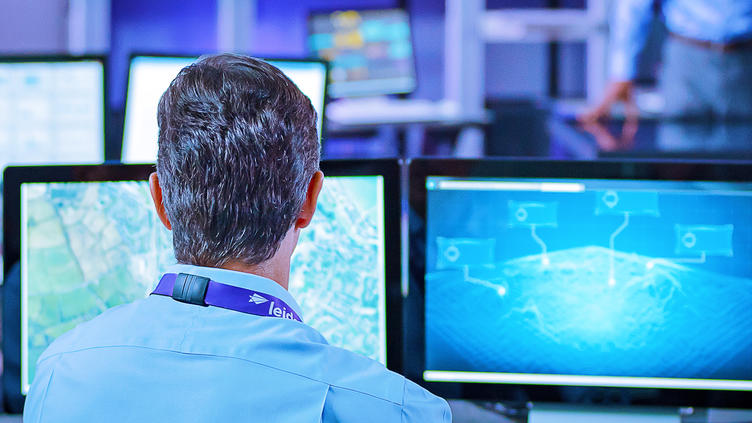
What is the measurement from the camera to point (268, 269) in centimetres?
64

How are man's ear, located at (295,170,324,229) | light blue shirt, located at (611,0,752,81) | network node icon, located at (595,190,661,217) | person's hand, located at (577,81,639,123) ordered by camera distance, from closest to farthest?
1. man's ear, located at (295,170,324,229)
2. network node icon, located at (595,190,661,217)
3. light blue shirt, located at (611,0,752,81)
4. person's hand, located at (577,81,639,123)

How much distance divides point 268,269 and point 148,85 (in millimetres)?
1054

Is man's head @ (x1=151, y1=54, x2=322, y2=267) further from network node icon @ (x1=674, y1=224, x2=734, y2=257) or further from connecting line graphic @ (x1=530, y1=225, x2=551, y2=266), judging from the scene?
network node icon @ (x1=674, y1=224, x2=734, y2=257)

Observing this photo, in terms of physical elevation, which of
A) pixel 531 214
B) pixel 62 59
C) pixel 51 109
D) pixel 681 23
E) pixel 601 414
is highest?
pixel 681 23

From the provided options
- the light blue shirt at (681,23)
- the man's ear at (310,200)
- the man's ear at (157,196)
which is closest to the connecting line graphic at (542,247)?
the man's ear at (310,200)

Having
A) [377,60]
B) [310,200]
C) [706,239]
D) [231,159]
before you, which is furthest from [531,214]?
[377,60]

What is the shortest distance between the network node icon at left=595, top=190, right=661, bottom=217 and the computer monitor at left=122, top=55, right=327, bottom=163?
0.79 m

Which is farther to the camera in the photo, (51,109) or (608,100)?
(608,100)

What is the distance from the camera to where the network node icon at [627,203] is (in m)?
0.91

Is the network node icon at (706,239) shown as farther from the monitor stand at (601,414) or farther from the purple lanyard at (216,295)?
the purple lanyard at (216,295)

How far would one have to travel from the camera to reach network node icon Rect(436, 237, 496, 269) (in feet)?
3.06

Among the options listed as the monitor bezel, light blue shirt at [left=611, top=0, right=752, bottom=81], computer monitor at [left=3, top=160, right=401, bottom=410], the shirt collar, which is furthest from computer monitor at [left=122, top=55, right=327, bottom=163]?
light blue shirt at [left=611, top=0, right=752, bottom=81]

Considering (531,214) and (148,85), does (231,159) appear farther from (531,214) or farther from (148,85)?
(148,85)

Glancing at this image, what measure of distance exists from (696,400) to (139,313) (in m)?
0.75
